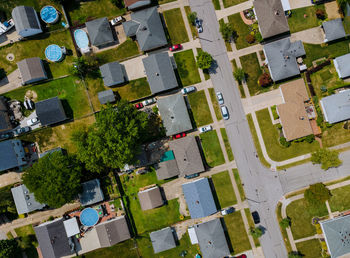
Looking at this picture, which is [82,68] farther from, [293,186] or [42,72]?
[293,186]

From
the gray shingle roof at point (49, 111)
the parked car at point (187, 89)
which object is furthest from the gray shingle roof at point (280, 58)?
the gray shingle roof at point (49, 111)

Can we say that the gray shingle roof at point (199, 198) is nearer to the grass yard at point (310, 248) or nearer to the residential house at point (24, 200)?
the grass yard at point (310, 248)

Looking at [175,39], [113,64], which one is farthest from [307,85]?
[113,64]

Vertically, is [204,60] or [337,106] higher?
[204,60]

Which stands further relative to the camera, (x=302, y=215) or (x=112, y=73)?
(x=302, y=215)

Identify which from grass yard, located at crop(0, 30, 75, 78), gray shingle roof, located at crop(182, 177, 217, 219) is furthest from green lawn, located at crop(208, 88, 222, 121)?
grass yard, located at crop(0, 30, 75, 78)

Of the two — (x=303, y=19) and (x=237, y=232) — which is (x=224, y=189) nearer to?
(x=237, y=232)

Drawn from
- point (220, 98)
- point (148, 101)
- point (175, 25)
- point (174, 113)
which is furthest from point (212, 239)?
point (175, 25)
